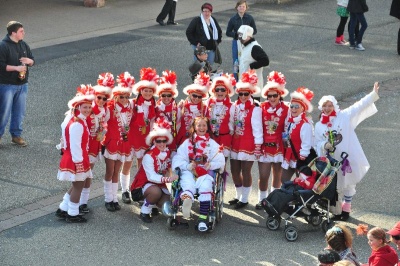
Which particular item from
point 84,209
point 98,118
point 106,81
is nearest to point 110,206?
point 84,209

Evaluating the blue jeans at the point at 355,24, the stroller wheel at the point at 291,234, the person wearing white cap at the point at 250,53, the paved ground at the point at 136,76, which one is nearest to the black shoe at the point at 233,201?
the paved ground at the point at 136,76

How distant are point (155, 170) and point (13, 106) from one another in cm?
347

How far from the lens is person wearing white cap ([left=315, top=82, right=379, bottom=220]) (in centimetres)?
1020

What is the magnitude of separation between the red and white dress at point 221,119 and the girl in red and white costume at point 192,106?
11 cm

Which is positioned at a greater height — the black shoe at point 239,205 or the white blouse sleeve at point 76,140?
the white blouse sleeve at point 76,140

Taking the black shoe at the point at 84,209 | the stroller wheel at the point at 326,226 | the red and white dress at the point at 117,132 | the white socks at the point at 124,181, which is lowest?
the black shoe at the point at 84,209

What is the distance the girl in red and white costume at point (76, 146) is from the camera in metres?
9.92

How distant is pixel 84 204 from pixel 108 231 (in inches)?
29.5

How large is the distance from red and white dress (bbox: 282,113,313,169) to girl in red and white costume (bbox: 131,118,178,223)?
1466mm

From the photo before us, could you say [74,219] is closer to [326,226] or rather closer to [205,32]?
[326,226]

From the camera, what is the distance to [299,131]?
1024 cm

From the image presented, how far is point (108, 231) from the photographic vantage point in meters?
9.96

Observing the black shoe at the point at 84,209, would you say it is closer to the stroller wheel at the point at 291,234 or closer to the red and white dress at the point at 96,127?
the red and white dress at the point at 96,127

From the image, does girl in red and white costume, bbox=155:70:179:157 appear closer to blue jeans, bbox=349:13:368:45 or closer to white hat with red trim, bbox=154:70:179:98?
white hat with red trim, bbox=154:70:179:98
